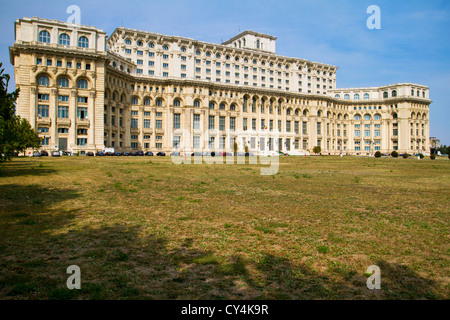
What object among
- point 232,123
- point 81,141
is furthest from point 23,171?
point 232,123

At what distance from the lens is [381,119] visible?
127250 millimetres

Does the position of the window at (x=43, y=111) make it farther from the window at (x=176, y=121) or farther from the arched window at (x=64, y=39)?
the window at (x=176, y=121)

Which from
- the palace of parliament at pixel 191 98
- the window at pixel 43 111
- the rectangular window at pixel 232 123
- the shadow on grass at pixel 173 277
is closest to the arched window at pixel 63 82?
the palace of parliament at pixel 191 98

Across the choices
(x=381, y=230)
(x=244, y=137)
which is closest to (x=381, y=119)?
(x=244, y=137)

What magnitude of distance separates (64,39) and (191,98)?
3652 centimetres

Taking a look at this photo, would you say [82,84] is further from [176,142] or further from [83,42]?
[176,142]

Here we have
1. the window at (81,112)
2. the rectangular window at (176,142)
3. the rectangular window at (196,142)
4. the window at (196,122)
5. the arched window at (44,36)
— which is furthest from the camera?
the rectangular window at (196,142)

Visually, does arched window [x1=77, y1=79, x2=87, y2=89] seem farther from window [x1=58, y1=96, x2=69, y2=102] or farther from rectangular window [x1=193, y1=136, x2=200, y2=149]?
rectangular window [x1=193, y1=136, x2=200, y2=149]

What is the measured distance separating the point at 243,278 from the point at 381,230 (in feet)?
16.3

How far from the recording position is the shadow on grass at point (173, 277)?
460cm

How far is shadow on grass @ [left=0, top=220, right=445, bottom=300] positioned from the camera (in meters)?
4.60

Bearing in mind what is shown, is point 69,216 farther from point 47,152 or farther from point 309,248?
point 47,152

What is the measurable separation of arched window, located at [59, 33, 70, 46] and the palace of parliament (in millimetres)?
226

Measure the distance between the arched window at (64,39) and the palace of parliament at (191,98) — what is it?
23 centimetres
